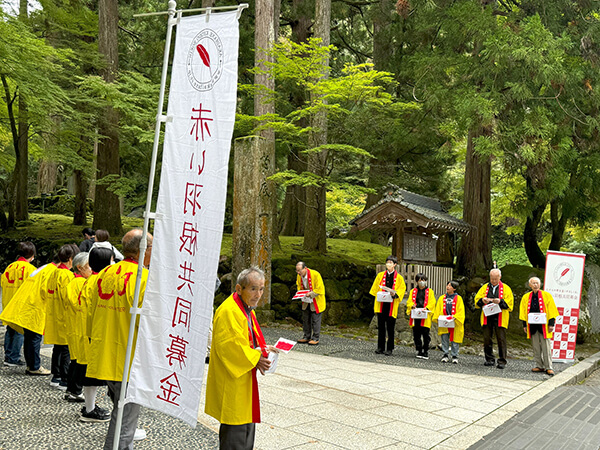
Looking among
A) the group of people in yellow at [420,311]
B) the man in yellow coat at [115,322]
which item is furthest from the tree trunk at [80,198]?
the man in yellow coat at [115,322]

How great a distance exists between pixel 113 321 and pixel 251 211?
24.9 feet

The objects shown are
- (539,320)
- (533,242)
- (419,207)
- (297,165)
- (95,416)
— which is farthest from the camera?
(297,165)

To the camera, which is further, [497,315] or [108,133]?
[108,133]

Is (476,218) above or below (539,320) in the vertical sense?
above

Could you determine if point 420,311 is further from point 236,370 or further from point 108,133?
point 108,133

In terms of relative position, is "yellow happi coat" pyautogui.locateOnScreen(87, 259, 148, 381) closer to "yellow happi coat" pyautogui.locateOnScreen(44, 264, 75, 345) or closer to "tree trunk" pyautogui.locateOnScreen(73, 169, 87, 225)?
"yellow happi coat" pyautogui.locateOnScreen(44, 264, 75, 345)

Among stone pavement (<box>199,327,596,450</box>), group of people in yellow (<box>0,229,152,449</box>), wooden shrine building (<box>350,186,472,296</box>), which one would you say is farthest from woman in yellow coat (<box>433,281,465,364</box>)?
group of people in yellow (<box>0,229,152,449</box>)

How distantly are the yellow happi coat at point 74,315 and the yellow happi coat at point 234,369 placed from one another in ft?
7.32

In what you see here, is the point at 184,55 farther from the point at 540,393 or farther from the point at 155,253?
the point at 540,393

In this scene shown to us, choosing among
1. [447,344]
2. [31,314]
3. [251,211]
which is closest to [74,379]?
[31,314]

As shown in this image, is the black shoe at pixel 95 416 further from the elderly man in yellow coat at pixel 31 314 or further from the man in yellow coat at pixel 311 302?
the man in yellow coat at pixel 311 302

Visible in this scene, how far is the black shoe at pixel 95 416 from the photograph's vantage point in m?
4.72

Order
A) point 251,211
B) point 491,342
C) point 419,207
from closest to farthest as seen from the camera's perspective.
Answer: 1. point 491,342
2. point 251,211
3. point 419,207

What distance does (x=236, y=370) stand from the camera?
10.5ft
